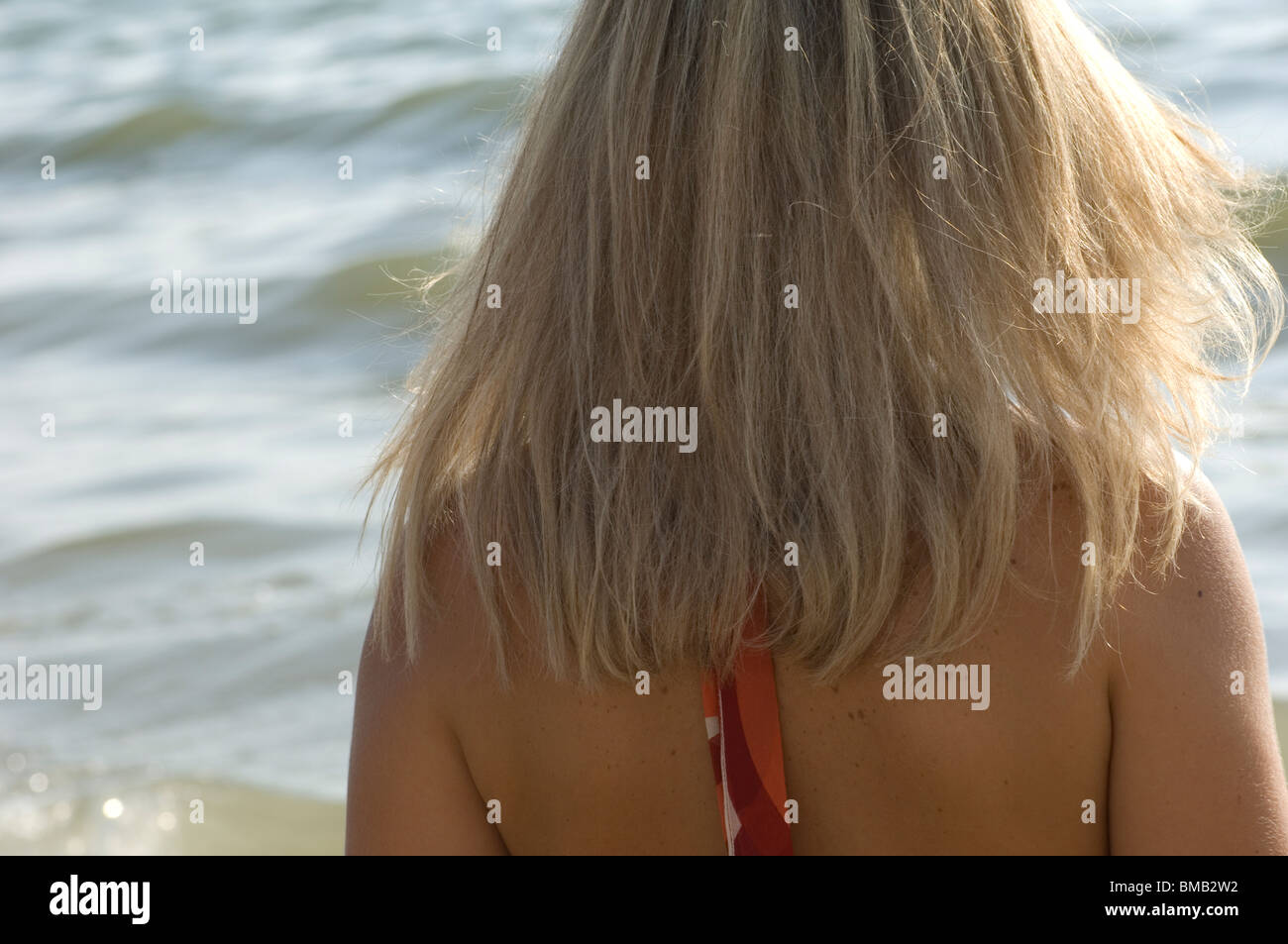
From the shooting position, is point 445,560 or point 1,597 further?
point 1,597

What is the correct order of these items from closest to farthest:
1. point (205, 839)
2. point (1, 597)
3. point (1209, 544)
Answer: point (1209, 544)
point (205, 839)
point (1, 597)

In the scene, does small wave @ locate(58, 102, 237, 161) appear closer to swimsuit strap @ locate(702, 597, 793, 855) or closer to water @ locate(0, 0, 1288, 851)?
water @ locate(0, 0, 1288, 851)

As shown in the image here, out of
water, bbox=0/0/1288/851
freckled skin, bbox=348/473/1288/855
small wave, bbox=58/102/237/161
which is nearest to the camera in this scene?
freckled skin, bbox=348/473/1288/855

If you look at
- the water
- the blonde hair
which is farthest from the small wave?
the blonde hair

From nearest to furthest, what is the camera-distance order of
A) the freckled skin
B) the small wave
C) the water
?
the freckled skin
the water
the small wave

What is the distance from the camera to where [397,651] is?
139cm

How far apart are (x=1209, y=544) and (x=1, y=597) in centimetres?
397

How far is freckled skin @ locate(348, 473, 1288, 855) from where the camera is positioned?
4.03 ft

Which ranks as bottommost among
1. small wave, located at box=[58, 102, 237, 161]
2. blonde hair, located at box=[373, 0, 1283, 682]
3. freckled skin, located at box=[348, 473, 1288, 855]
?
freckled skin, located at box=[348, 473, 1288, 855]

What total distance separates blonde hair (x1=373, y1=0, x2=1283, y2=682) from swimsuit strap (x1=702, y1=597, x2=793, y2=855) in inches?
1.0

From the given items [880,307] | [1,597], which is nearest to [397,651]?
[880,307]

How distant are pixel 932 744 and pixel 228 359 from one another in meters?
5.10

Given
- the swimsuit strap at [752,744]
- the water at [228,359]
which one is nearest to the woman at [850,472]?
the swimsuit strap at [752,744]
